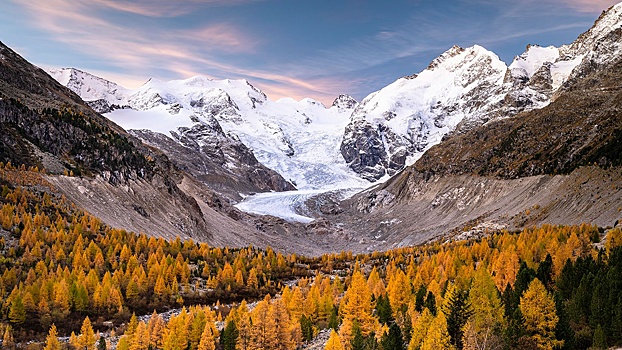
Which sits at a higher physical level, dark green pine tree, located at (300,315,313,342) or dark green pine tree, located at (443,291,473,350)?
dark green pine tree, located at (443,291,473,350)

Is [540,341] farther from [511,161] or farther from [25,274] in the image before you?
[511,161]

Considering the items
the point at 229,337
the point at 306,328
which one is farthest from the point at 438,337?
the point at 229,337

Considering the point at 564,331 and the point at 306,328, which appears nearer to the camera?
the point at 564,331

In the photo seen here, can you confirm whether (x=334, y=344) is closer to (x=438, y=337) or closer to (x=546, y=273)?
(x=438, y=337)

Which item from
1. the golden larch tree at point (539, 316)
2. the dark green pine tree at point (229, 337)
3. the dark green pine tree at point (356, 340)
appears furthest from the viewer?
the dark green pine tree at point (229, 337)

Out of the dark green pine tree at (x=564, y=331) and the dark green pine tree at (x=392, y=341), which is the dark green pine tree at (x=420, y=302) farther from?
the dark green pine tree at (x=564, y=331)

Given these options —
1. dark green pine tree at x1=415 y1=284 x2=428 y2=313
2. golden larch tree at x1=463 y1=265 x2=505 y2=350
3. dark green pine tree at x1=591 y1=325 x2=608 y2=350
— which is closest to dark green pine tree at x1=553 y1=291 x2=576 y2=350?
dark green pine tree at x1=591 y1=325 x2=608 y2=350

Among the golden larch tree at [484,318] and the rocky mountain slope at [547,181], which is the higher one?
the rocky mountain slope at [547,181]

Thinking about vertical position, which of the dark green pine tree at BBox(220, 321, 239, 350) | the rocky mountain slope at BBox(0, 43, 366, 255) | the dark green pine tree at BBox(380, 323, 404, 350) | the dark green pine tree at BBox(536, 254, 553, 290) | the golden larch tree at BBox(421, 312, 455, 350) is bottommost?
the dark green pine tree at BBox(220, 321, 239, 350)

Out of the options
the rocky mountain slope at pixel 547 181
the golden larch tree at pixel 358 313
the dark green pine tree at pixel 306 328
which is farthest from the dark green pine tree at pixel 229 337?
the rocky mountain slope at pixel 547 181

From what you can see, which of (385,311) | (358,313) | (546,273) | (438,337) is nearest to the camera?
(438,337)

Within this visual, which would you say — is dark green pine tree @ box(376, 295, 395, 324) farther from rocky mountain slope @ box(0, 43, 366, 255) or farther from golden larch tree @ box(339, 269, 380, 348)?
rocky mountain slope @ box(0, 43, 366, 255)

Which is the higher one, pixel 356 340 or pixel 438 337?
pixel 438 337

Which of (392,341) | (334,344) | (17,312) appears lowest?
(17,312)
